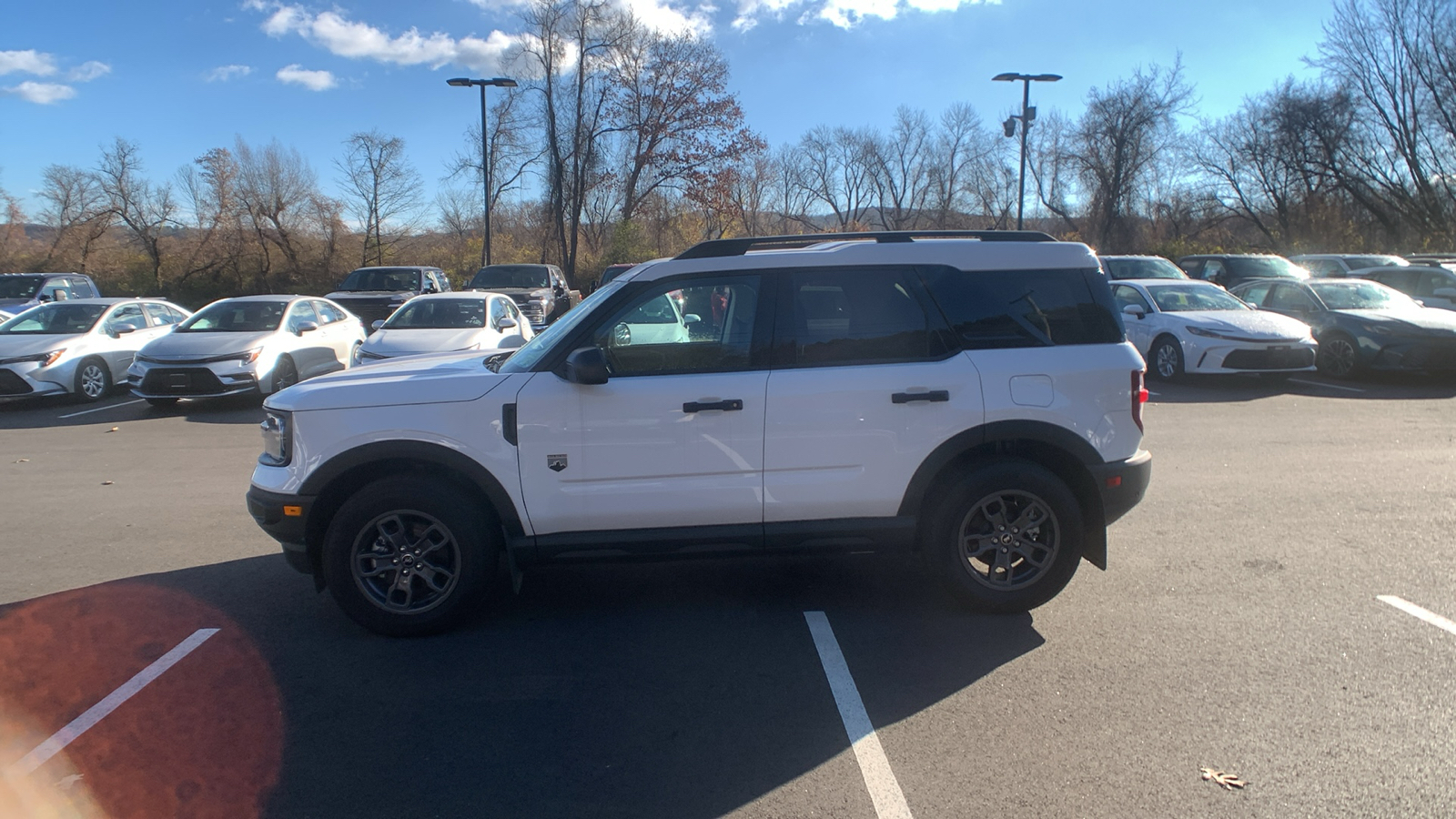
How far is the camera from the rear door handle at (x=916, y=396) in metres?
4.34

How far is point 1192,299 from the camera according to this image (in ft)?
46.5

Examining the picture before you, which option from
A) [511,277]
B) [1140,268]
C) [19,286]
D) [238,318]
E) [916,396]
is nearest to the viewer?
[916,396]

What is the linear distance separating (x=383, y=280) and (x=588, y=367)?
17926 millimetres

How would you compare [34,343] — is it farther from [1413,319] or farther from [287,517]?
[1413,319]

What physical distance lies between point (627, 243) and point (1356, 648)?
2860cm

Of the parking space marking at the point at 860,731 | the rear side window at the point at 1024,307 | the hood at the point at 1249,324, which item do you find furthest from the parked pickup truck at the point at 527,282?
the parking space marking at the point at 860,731

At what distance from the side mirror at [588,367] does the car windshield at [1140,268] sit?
16.7 metres

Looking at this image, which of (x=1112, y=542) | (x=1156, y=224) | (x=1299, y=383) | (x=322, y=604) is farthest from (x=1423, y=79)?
(x=322, y=604)

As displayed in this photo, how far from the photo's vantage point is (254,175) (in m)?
35.6

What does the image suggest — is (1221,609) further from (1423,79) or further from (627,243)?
(1423,79)

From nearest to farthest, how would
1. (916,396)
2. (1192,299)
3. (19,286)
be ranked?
(916,396) → (1192,299) → (19,286)

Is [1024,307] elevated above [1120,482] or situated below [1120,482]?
above

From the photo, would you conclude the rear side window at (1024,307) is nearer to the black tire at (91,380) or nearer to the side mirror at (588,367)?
the side mirror at (588,367)

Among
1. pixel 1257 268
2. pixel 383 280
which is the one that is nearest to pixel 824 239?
pixel 383 280
